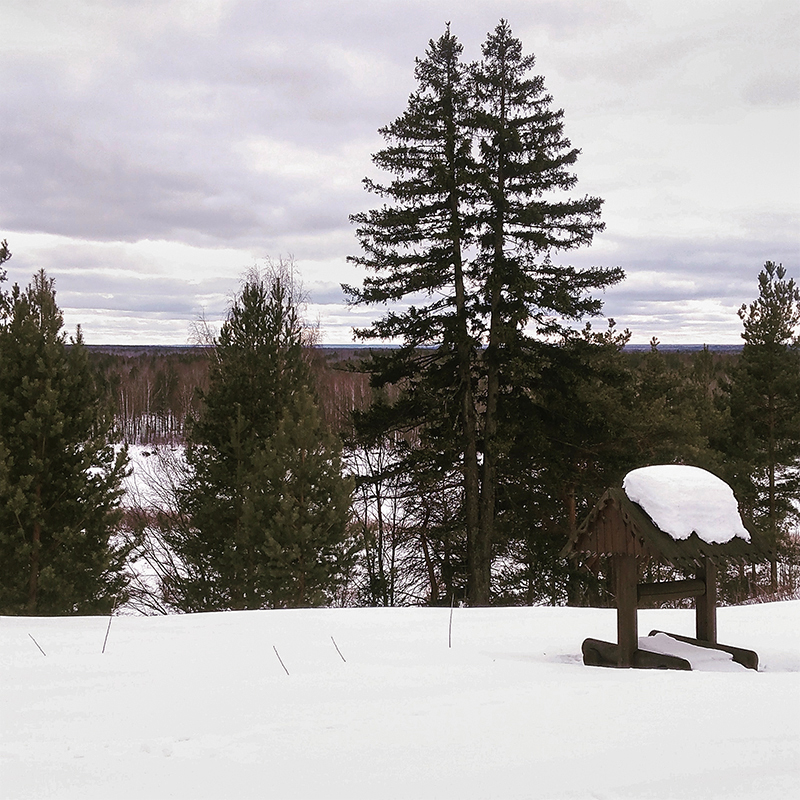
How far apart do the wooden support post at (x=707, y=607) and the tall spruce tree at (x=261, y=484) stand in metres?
9.07

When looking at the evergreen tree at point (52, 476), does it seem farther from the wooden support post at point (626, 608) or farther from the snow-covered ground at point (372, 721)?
the wooden support post at point (626, 608)

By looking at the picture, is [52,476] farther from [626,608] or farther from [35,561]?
[626,608]

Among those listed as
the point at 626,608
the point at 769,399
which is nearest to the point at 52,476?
the point at 626,608

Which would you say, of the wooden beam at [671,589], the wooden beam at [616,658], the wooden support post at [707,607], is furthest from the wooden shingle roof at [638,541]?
the wooden beam at [616,658]

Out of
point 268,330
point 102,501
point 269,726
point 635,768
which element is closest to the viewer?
point 635,768

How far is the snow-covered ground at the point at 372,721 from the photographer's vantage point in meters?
3.36

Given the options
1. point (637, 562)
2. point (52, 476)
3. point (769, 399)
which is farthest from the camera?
point (769, 399)

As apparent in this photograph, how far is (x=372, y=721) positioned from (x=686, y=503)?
145 inches

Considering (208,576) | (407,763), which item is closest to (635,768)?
(407,763)

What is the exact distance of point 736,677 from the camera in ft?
17.8

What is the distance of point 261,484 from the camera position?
15492 millimetres

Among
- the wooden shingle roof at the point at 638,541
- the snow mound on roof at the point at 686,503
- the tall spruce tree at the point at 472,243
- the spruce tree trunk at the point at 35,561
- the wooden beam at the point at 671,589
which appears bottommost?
the spruce tree trunk at the point at 35,561

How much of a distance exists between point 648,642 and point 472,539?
33.1 ft

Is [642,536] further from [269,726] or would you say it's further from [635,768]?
[269,726]
